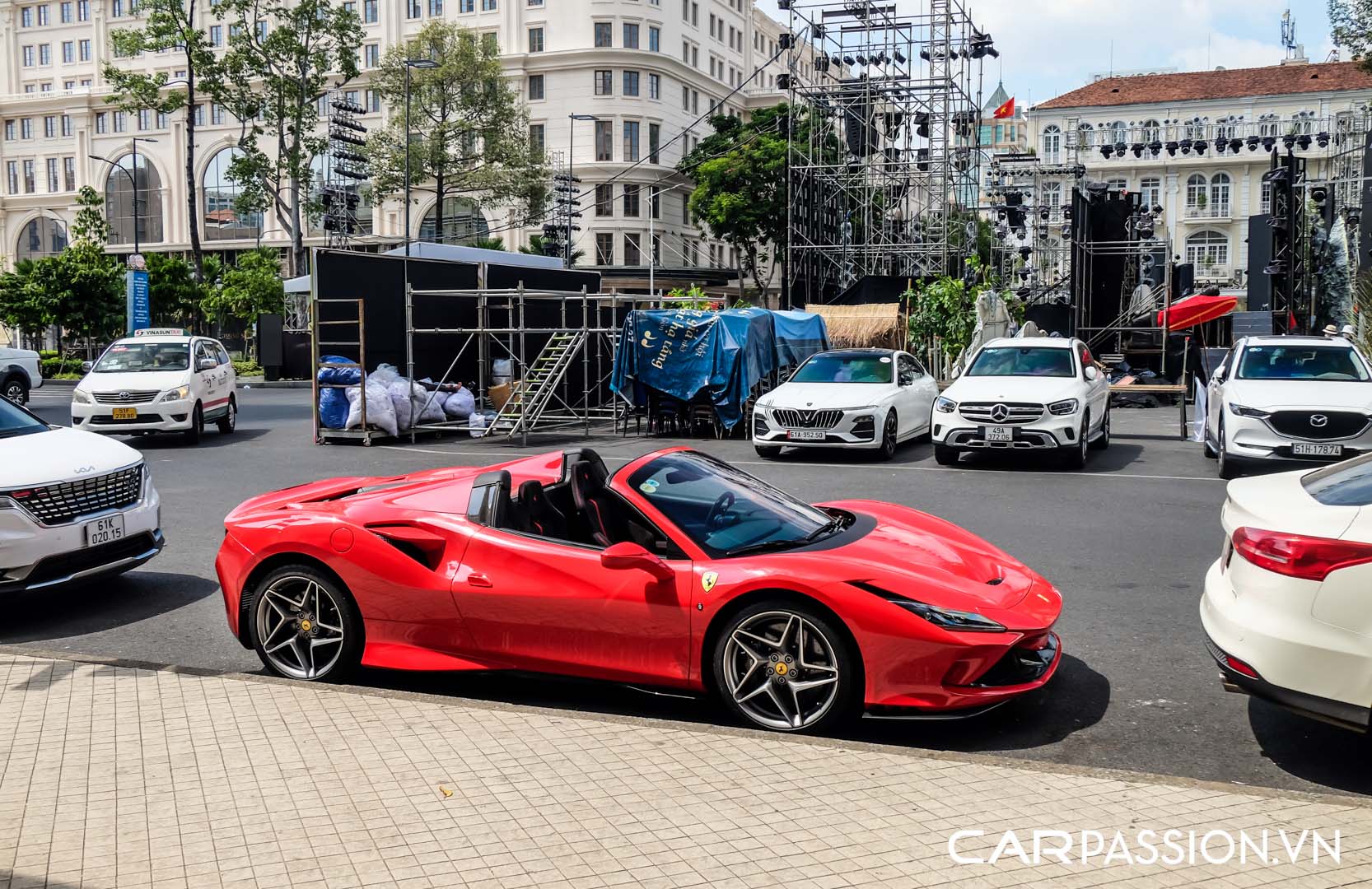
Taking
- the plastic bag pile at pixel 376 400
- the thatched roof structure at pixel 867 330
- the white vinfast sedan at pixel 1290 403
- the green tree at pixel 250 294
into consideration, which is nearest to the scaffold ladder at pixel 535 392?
the plastic bag pile at pixel 376 400

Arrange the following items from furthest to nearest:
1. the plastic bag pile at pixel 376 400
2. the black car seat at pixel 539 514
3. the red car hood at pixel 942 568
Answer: the plastic bag pile at pixel 376 400, the black car seat at pixel 539 514, the red car hood at pixel 942 568

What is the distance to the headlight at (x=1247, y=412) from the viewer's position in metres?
13.1

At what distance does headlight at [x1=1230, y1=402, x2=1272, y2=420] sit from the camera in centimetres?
1312

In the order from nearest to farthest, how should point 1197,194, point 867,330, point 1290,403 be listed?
point 1290,403 < point 867,330 < point 1197,194

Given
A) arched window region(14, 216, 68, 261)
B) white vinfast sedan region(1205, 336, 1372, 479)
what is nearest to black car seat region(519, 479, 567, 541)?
white vinfast sedan region(1205, 336, 1372, 479)

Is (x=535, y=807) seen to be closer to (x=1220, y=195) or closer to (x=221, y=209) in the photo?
(x=221, y=209)

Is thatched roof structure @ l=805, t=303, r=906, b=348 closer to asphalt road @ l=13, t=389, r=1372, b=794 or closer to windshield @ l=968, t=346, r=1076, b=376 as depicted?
asphalt road @ l=13, t=389, r=1372, b=794

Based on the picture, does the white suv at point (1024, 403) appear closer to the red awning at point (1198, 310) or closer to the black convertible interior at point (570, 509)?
the red awning at point (1198, 310)

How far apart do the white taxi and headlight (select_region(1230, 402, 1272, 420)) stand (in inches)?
574

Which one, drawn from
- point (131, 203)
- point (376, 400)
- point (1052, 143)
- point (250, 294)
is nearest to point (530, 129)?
point (131, 203)

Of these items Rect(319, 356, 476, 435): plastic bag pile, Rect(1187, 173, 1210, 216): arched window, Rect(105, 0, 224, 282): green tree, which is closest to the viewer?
Rect(319, 356, 476, 435): plastic bag pile

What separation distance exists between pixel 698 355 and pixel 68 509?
12.8 metres

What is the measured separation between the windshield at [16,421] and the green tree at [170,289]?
42.8 meters

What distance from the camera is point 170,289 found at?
48.4 m
